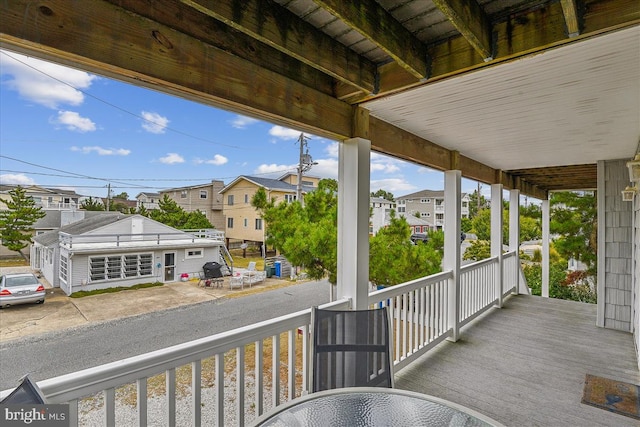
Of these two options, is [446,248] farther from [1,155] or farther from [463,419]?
[1,155]

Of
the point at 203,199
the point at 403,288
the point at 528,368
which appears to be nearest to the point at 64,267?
the point at 203,199

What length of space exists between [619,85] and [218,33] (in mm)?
2643

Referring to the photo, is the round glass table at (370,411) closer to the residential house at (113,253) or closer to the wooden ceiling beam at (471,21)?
the residential house at (113,253)

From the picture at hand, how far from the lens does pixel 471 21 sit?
158cm

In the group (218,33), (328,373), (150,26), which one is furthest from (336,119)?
(328,373)

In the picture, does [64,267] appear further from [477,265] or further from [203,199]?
[477,265]

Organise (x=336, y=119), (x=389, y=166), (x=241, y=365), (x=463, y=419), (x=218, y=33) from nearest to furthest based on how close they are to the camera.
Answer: (x=463, y=419)
(x=218, y=33)
(x=241, y=365)
(x=336, y=119)
(x=389, y=166)

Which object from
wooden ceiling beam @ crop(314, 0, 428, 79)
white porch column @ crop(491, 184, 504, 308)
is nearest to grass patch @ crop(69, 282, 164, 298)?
wooden ceiling beam @ crop(314, 0, 428, 79)

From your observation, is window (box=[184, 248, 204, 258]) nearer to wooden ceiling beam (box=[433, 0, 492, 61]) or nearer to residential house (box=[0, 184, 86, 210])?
residential house (box=[0, 184, 86, 210])

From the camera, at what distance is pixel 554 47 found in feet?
5.61

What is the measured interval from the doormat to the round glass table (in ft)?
7.14

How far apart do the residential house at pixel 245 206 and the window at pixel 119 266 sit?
2.23 ft

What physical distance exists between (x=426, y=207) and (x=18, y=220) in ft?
23.9

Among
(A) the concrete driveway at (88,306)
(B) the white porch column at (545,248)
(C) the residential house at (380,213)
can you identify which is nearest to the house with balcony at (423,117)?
(A) the concrete driveway at (88,306)
